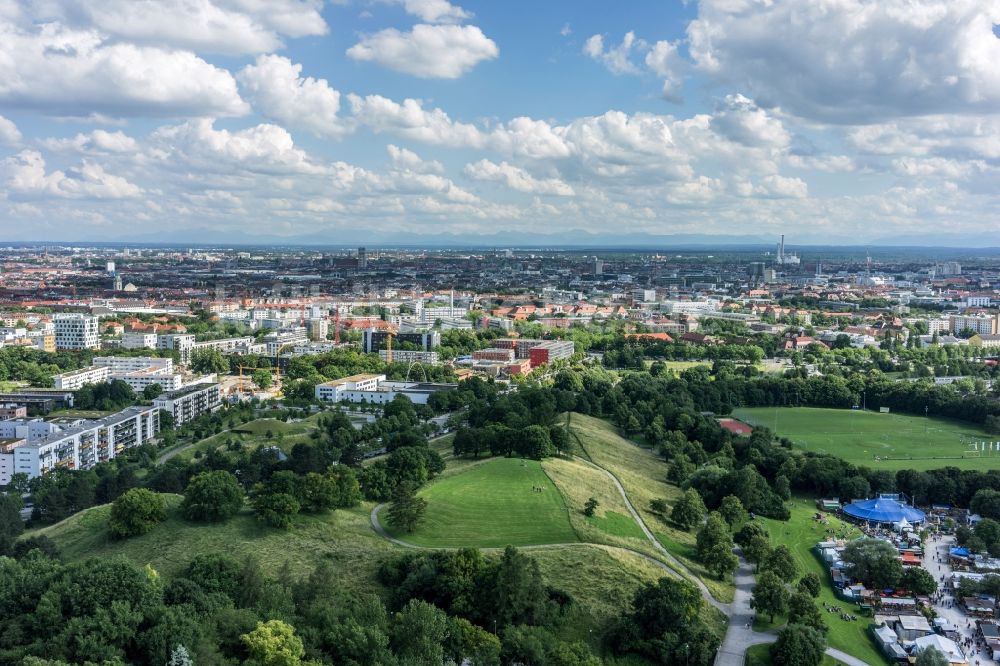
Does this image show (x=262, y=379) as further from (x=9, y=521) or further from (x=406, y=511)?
(x=406, y=511)

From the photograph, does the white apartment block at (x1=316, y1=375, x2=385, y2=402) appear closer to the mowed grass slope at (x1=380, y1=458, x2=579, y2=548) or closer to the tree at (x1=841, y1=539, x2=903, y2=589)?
the mowed grass slope at (x1=380, y1=458, x2=579, y2=548)

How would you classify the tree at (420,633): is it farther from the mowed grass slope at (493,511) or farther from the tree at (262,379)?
the tree at (262,379)

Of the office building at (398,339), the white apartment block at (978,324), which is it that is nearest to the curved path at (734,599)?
the office building at (398,339)

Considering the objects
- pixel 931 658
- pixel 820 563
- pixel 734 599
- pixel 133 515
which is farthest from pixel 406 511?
pixel 931 658

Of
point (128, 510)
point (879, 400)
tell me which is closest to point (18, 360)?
point (128, 510)

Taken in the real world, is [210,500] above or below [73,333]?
above

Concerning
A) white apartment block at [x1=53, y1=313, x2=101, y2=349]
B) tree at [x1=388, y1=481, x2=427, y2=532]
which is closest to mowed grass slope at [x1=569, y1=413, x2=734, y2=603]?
tree at [x1=388, y1=481, x2=427, y2=532]
